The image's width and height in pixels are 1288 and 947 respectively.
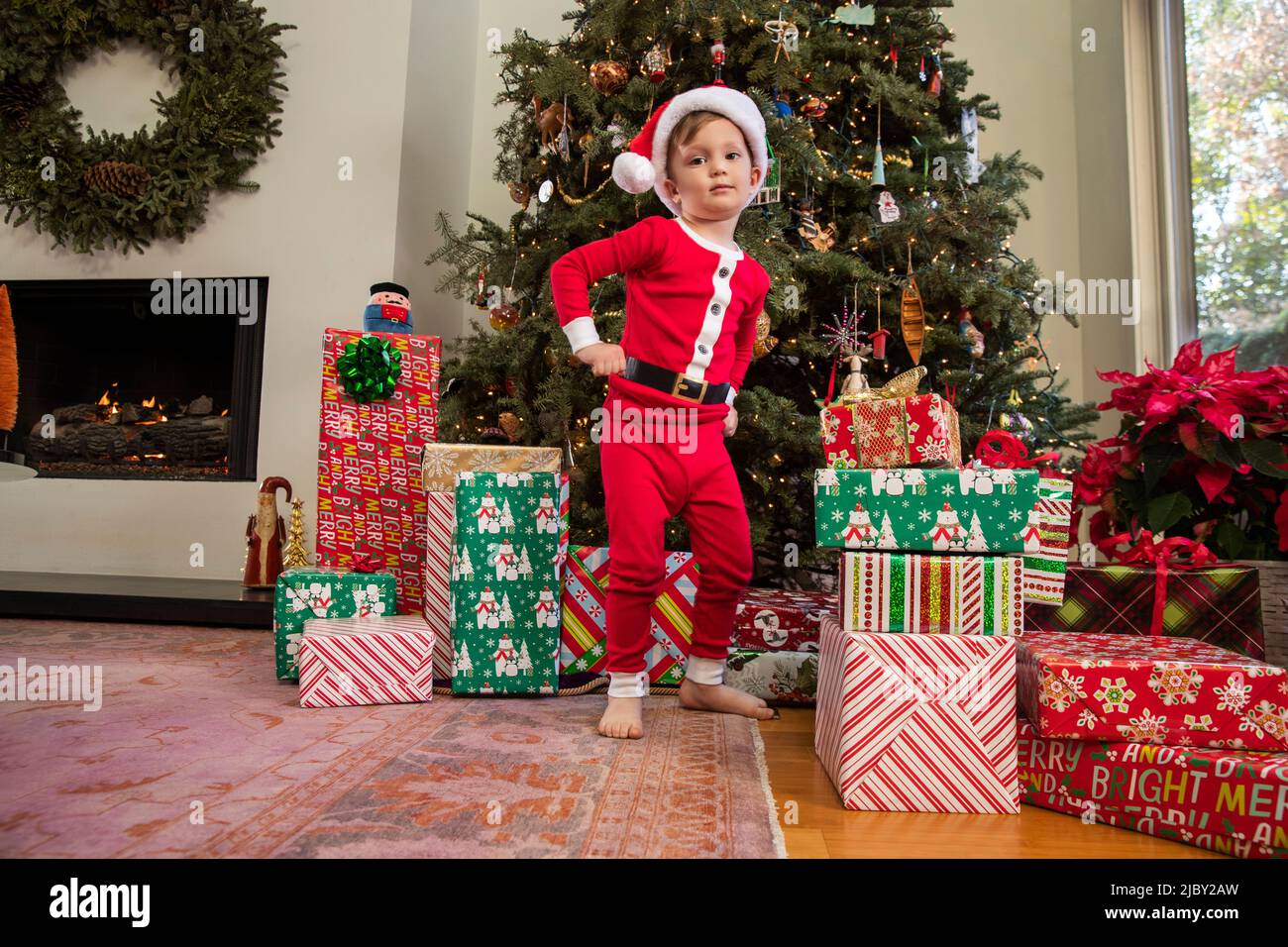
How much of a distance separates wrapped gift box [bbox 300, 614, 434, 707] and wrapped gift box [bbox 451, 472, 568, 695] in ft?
0.35

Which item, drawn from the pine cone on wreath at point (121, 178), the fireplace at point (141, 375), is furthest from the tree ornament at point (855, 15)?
the pine cone on wreath at point (121, 178)

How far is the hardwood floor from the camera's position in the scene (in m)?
1.16

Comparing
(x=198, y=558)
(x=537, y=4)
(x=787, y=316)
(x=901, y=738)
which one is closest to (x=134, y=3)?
(x=537, y=4)

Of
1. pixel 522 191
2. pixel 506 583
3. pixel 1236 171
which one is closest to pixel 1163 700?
pixel 506 583

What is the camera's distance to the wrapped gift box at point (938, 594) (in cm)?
145

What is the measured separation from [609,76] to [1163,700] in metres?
2.26

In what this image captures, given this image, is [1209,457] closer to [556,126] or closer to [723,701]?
[723,701]

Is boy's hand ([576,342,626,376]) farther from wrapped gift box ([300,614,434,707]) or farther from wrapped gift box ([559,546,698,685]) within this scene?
wrapped gift box ([300,614,434,707])

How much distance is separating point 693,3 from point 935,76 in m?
0.96

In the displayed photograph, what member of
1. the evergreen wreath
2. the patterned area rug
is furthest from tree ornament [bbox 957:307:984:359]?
the evergreen wreath

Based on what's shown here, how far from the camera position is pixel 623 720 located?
66.1 inches

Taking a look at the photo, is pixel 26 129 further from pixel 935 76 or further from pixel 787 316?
pixel 935 76

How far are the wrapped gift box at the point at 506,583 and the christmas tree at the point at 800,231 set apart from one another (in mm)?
532

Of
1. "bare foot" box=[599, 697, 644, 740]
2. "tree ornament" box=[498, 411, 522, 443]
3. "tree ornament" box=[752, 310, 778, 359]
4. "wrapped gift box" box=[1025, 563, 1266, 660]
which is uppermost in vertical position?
"tree ornament" box=[752, 310, 778, 359]
